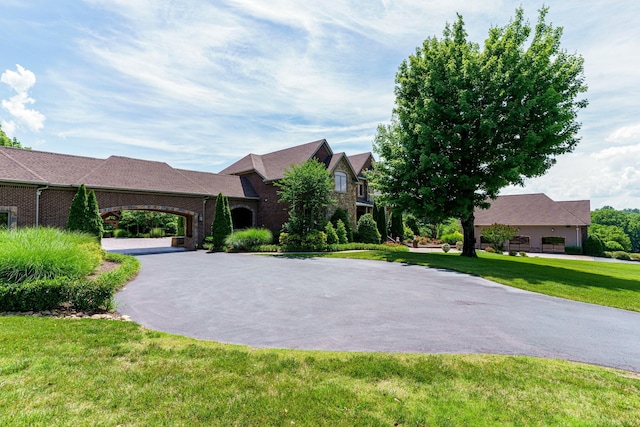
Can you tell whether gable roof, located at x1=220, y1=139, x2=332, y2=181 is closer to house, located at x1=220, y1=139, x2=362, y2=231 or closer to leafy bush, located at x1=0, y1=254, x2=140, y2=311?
house, located at x1=220, y1=139, x2=362, y2=231

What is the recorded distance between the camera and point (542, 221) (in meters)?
31.5

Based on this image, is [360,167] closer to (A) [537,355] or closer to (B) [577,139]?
(B) [577,139]

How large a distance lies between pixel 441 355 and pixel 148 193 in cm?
2143

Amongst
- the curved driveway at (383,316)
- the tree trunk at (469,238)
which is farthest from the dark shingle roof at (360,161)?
the curved driveway at (383,316)

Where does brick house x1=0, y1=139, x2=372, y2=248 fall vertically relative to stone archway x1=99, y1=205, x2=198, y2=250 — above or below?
above

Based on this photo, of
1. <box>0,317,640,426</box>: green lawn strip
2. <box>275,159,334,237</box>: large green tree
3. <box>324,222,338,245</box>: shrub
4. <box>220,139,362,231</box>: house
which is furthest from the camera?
<box>220,139,362,231</box>: house

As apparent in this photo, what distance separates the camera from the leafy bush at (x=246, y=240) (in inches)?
834

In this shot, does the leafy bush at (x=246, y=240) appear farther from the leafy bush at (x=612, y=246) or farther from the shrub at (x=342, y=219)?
the leafy bush at (x=612, y=246)

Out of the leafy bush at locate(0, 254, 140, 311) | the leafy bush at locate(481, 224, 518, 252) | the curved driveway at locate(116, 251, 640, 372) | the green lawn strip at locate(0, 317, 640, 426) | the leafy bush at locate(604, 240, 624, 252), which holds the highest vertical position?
the leafy bush at locate(481, 224, 518, 252)

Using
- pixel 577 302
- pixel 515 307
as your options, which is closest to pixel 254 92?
pixel 515 307

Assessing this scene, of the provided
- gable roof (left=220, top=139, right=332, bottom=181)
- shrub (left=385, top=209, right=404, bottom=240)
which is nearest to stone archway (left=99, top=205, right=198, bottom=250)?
gable roof (left=220, top=139, right=332, bottom=181)

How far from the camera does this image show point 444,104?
16.7 m

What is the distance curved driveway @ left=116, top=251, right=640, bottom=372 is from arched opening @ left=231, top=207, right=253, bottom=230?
17.4 metres

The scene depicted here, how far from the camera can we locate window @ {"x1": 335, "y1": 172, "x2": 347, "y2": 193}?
2639cm
